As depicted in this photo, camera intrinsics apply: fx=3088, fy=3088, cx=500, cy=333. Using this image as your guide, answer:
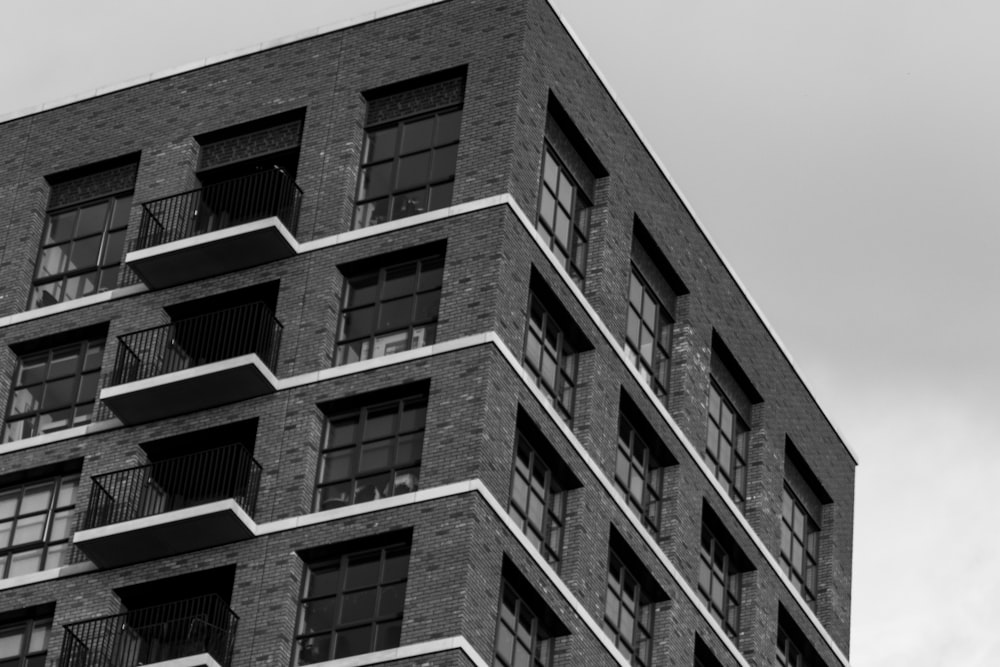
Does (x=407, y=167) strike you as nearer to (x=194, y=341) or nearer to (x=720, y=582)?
(x=194, y=341)

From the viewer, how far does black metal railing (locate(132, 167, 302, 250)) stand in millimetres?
71250

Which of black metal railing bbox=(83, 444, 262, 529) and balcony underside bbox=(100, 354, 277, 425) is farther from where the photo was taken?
balcony underside bbox=(100, 354, 277, 425)

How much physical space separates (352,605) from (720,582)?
14996mm

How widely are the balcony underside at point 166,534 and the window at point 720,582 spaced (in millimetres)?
14404

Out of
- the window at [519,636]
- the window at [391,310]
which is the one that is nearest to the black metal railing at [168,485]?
the window at [391,310]

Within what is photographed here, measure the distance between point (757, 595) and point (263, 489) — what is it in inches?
641

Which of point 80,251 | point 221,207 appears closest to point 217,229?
point 221,207

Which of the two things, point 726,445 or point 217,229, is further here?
point 726,445

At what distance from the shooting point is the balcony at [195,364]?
67.9m

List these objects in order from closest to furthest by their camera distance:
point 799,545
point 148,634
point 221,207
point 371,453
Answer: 1. point 148,634
2. point 371,453
3. point 221,207
4. point 799,545

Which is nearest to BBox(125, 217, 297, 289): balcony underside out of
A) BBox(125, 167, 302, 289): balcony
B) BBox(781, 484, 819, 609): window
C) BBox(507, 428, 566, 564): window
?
BBox(125, 167, 302, 289): balcony

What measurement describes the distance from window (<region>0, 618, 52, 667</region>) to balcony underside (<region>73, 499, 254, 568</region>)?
6.87 feet

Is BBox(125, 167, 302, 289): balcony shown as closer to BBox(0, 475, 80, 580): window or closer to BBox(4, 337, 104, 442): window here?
BBox(4, 337, 104, 442): window

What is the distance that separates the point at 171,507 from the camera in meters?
67.8
